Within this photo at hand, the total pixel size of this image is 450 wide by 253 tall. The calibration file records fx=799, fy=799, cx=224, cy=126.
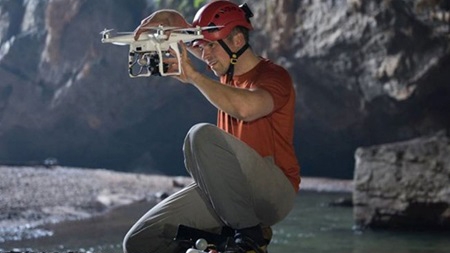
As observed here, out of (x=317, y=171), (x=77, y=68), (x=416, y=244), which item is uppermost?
(x=77, y=68)

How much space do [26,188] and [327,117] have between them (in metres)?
5.46

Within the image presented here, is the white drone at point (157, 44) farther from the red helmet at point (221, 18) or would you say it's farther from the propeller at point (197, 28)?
the red helmet at point (221, 18)

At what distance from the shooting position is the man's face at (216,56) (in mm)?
3375

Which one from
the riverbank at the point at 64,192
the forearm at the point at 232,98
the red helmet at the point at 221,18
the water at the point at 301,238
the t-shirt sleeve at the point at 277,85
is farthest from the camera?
the riverbank at the point at 64,192

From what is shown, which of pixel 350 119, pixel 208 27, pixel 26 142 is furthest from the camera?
pixel 26 142

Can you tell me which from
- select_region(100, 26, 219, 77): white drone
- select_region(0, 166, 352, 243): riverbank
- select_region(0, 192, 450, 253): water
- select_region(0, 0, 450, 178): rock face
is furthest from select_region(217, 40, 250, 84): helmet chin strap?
select_region(0, 0, 450, 178): rock face

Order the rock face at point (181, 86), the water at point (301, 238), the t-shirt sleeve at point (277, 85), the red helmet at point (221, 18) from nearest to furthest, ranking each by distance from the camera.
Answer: the t-shirt sleeve at point (277, 85), the red helmet at point (221, 18), the water at point (301, 238), the rock face at point (181, 86)

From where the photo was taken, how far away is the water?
6.66 meters

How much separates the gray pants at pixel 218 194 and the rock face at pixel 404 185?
4572mm

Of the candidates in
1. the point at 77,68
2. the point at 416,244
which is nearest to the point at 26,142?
the point at 77,68

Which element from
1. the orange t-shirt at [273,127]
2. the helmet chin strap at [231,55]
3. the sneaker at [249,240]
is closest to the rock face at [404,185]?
the orange t-shirt at [273,127]

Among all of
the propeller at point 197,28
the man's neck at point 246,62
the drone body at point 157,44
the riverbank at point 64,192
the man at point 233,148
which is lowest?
the riverbank at point 64,192

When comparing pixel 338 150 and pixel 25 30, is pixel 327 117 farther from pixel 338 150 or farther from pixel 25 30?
pixel 25 30

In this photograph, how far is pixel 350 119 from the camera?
13.0 metres
